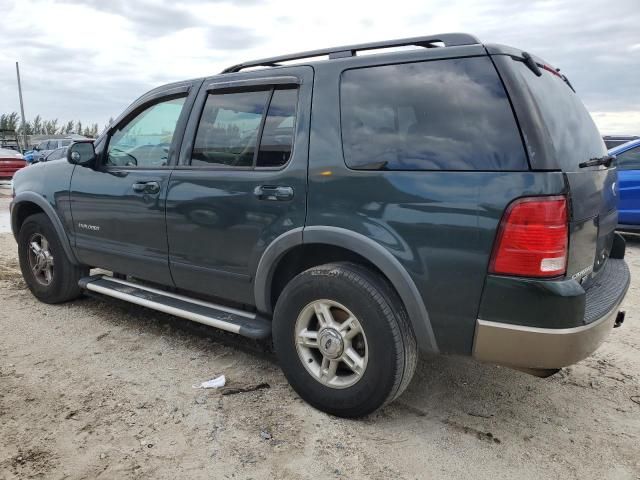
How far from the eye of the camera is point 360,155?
2.72 metres

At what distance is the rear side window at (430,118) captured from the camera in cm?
235

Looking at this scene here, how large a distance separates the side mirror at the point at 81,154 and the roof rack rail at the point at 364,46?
1323 mm

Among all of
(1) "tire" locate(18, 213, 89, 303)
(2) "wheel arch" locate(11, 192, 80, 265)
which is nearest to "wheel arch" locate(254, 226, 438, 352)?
(2) "wheel arch" locate(11, 192, 80, 265)

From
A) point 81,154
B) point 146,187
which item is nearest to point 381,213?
point 146,187

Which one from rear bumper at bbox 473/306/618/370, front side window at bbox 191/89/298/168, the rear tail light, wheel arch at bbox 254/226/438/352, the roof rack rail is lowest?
rear bumper at bbox 473/306/618/370

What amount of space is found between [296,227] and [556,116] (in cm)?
142

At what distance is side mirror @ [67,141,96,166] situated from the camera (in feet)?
13.3

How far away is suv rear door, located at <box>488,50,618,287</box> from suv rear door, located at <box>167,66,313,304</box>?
1.14 metres

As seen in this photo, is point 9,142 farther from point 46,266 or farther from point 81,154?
point 81,154

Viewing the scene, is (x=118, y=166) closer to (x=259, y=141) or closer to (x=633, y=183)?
(x=259, y=141)

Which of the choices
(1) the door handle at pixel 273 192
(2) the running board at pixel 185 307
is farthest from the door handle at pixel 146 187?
(1) the door handle at pixel 273 192

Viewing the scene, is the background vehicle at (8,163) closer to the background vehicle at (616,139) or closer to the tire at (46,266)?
the tire at (46,266)

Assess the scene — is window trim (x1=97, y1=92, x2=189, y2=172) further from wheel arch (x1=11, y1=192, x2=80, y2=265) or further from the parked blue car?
the parked blue car

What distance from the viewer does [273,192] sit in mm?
2990
